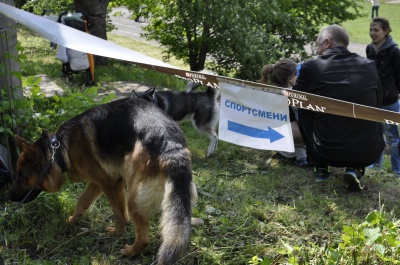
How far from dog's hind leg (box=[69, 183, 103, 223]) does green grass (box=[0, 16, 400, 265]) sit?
91mm

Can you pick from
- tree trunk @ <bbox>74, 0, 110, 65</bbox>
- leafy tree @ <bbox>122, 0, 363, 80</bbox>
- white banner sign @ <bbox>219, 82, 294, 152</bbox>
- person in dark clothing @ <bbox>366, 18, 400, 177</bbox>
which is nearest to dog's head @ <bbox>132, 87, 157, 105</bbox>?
white banner sign @ <bbox>219, 82, 294, 152</bbox>

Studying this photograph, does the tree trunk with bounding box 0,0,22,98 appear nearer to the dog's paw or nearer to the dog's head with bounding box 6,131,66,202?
the dog's head with bounding box 6,131,66,202

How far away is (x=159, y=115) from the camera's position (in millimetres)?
4223

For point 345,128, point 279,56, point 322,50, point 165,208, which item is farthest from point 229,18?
point 165,208

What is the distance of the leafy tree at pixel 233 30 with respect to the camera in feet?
33.8

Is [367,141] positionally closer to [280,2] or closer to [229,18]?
[229,18]

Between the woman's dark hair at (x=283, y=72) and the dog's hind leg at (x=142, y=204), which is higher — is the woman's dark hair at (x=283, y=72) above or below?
above

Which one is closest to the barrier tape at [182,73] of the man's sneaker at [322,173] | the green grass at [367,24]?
the man's sneaker at [322,173]

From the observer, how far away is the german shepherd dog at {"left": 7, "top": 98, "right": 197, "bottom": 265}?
3834 mm

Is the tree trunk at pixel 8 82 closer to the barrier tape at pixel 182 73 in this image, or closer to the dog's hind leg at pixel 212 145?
the barrier tape at pixel 182 73

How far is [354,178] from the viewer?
17.1ft

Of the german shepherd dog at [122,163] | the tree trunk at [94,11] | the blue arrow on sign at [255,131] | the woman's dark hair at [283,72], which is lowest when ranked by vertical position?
the german shepherd dog at [122,163]

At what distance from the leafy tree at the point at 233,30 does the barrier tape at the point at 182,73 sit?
5.90 metres

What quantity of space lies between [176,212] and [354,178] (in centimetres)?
238
